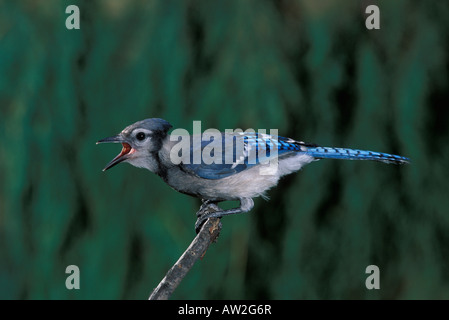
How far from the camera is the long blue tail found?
2756 millimetres

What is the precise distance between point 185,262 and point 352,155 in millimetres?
995

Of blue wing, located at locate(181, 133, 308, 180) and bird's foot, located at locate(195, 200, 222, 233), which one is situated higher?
blue wing, located at locate(181, 133, 308, 180)

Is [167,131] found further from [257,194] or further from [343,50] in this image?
[343,50]

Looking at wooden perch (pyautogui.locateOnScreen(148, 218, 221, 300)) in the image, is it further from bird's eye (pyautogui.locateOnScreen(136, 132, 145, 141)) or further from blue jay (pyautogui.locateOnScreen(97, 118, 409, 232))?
bird's eye (pyautogui.locateOnScreen(136, 132, 145, 141))

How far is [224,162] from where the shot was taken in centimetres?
275

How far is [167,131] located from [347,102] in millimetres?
1014

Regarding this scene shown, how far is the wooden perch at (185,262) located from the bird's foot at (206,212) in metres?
0.03

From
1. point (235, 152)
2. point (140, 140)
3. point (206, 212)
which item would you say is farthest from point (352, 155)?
point (140, 140)

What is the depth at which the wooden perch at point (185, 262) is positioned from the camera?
2115 millimetres

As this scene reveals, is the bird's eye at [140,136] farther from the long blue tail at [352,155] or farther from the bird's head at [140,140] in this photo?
the long blue tail at [352,155]

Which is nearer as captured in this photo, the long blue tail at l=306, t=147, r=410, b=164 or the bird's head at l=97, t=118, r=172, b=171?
the bird's head at l=97, t=118, r=172, b=171

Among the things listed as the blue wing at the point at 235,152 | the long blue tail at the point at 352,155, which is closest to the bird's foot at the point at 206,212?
the blue wing at the point at 235,152

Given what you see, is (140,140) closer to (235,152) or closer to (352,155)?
(235,152)

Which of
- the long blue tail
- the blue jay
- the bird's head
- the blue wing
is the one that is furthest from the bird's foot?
the long blue tail
